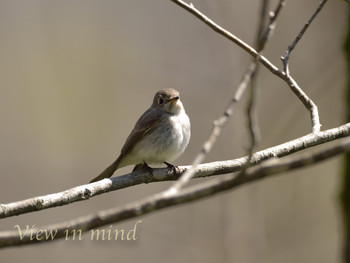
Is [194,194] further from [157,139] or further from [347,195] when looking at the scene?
[157,139]

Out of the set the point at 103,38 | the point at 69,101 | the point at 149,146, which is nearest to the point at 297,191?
the point at 149,146

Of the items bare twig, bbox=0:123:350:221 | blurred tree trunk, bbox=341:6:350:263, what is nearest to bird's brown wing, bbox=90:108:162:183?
bare twig, bbox=0:123:350:221

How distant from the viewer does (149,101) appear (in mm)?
9938

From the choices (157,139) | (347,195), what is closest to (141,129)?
(157,139)

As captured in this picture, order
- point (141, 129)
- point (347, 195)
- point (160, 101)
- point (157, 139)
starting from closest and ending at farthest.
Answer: point (347, 195), point (157, 139), point (141, 129), point (160, 101)

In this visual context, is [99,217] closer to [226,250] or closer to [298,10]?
[226,250]

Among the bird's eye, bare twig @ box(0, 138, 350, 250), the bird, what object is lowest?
bare twig @ box(0, 138, 350, 250)

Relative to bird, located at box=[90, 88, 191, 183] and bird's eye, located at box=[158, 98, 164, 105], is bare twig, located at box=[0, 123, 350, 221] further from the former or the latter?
bird's eye, located at box=[158, 98, 164, 105]

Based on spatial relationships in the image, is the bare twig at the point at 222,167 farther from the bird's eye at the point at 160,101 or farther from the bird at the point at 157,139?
the bird's eye at the point at 160,101

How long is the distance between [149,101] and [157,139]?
175 inches

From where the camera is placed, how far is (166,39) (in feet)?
32.9

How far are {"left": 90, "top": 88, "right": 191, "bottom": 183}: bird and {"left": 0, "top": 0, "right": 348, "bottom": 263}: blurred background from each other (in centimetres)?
70

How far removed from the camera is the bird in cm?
544

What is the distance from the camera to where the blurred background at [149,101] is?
24.8ft
